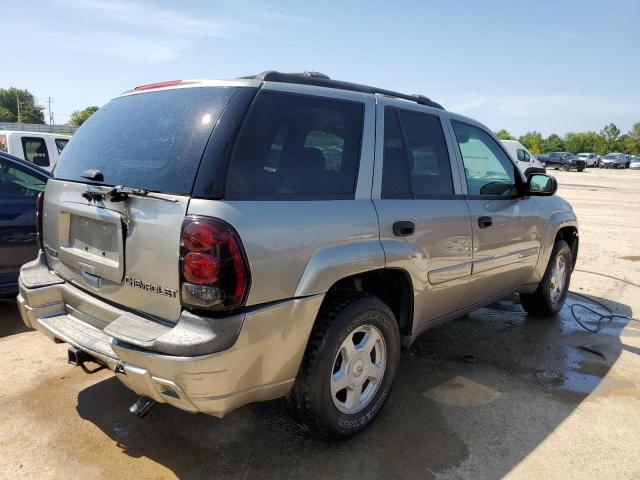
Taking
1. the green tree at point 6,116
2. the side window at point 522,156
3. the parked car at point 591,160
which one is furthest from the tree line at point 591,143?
the green tree at point 6,116

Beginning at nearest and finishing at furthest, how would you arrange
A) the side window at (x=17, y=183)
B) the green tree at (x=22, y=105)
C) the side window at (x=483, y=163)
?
the side window at (x=483, y=163), the side window at (x=17, y=183), the green tree at (x=22, y=105)

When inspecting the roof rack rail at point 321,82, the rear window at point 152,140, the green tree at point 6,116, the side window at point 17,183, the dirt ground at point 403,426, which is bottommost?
the dirt ground at point 403,426

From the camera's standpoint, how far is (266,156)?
2328 mm

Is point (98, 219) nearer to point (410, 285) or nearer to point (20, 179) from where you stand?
point (410, 285)

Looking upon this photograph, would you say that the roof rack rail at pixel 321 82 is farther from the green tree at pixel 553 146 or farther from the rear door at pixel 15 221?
the green tree at pixel 553 146

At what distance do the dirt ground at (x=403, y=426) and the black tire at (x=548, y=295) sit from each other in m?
0.62

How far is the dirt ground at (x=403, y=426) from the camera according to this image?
2561mm

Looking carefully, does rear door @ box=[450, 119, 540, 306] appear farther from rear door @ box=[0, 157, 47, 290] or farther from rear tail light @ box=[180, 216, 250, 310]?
rear door @ box=[0, 157, 47, 290]

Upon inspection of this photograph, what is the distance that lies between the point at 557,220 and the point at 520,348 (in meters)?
1.30

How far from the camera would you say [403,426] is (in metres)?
2.95

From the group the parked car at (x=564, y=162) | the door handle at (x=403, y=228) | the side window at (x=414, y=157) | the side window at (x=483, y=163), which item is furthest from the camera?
the parked car at (x=564, y=162)

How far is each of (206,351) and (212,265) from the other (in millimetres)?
362

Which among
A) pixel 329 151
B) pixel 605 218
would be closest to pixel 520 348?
pixel 329 151

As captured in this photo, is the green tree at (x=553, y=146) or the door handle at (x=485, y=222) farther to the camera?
the green tree at (x=553, y=146)
